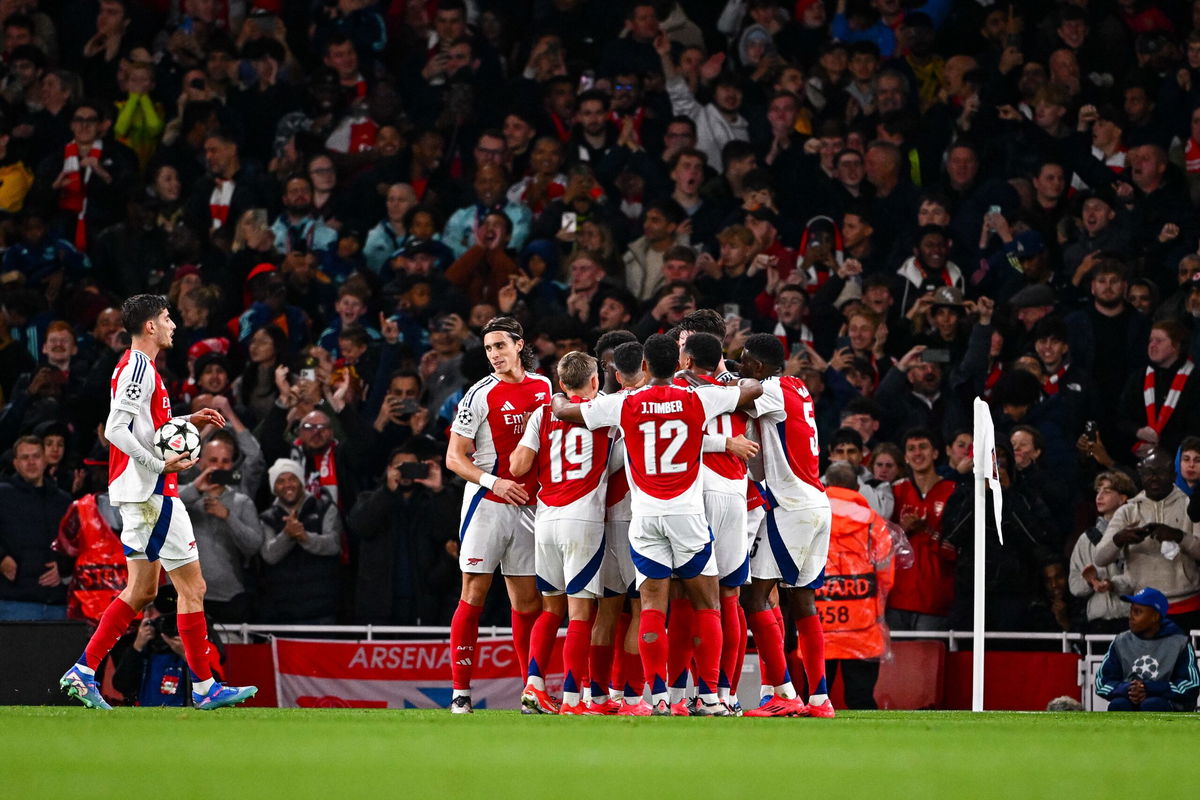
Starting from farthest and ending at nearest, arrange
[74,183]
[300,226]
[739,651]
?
[74,183], [300,226], [739,651]

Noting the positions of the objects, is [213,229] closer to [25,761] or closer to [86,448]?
[86,448]

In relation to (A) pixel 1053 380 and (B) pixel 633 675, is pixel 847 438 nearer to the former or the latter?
(A) pixel 1053 380

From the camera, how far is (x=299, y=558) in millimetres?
15602

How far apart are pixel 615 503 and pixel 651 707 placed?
138cm

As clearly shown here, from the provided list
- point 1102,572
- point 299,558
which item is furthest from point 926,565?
point 299,558

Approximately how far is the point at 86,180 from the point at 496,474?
1064 centimetres

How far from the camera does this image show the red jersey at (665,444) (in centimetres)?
1111

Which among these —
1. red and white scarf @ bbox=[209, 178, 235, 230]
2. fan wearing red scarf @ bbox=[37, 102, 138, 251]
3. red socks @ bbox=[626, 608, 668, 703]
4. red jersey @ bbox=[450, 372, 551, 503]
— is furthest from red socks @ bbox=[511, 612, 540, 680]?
fan wearing red scarf @ bbox=[37, 102, 138, 251]

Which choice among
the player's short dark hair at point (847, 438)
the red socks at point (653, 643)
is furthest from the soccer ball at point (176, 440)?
the player's short dark hair at point (847, 438)

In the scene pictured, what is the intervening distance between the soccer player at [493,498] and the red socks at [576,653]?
510 mm

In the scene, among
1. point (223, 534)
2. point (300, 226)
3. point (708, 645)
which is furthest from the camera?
point (300, 226)

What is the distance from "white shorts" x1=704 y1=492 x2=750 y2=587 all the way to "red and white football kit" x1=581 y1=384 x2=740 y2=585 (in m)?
0.29

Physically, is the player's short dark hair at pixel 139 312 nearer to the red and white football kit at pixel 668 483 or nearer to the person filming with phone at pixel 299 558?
the red and white football kit at pixel 668 483

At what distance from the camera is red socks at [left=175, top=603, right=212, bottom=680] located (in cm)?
1143
